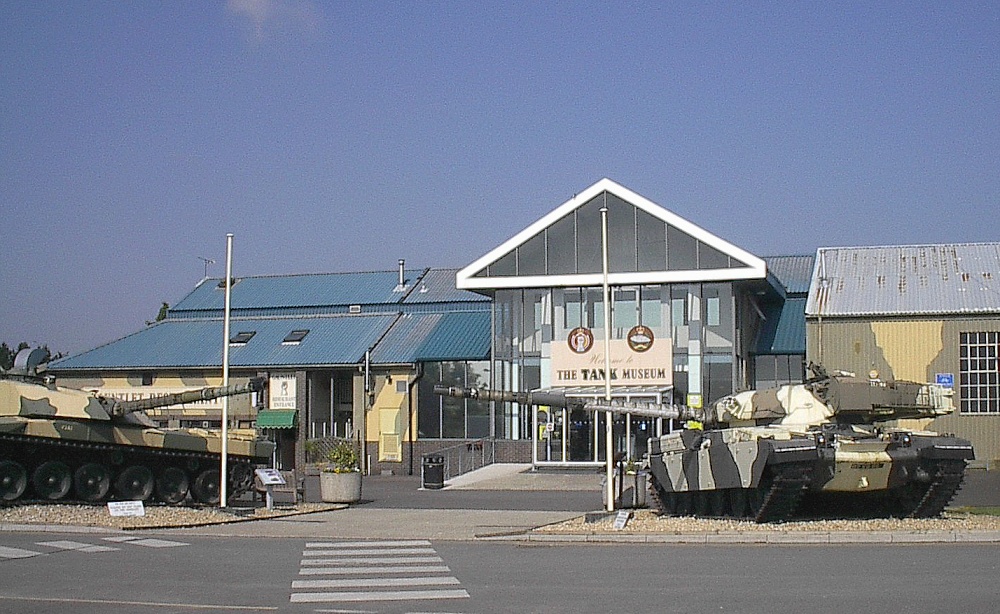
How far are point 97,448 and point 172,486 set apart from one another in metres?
2.17

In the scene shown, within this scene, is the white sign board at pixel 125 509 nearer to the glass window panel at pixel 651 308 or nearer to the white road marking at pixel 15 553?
the white road marking at pixel 15 553

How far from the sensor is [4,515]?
76.6ft

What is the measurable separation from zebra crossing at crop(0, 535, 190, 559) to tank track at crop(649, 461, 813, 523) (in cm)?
922

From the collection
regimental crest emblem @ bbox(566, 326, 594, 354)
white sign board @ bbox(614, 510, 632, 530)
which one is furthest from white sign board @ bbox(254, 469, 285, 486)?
regimental crest emblem @ bbox(566, 326, 594, 354)

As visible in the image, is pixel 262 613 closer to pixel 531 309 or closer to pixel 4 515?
pixel 4 515

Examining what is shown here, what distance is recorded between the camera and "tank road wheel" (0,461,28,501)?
25344 millimetres

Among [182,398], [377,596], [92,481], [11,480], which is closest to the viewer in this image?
[377,596]

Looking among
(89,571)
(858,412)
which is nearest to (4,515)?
(89,571)

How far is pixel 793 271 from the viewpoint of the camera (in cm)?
5094

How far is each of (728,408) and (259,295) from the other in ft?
121

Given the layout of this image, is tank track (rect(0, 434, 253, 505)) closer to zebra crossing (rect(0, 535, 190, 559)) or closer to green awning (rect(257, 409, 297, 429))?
zebra crossing (rect(0, 535, 190, 559))

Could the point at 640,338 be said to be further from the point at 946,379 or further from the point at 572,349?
the point at 946,379

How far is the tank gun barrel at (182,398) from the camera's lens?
84.8ft

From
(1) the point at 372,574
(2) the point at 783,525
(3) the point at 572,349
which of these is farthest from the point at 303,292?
(1) the point at 372,574
